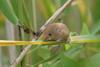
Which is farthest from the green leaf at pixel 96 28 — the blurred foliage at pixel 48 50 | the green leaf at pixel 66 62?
the green leaf at pixel 66 62

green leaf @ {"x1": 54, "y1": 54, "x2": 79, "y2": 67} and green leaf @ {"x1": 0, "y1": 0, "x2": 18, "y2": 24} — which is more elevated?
green leaf @ {"x1": 0, "y1": 0, "x2": 18, "y2": 24}

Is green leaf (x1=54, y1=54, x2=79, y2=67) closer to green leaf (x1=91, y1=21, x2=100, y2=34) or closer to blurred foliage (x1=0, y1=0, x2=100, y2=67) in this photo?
blurred foliage (x1=0, y1=0, x2=100, y2=67)

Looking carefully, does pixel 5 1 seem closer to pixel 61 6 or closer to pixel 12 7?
pixel 12 7

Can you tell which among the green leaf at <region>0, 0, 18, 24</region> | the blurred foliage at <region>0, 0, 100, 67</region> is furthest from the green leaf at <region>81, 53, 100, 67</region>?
the green leaf at <region>0, 0, 18, 24</region>

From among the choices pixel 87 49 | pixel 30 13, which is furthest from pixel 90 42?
pixel 30 13

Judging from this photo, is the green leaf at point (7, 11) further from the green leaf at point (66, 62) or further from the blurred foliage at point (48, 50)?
the green leaf at point (66, 62)

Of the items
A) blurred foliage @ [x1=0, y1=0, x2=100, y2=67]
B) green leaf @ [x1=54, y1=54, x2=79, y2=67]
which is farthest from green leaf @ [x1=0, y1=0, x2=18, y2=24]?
green leaf @ [x1=54, y1=54, x2=79, y2=67]

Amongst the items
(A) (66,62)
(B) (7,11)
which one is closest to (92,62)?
(A) (66,62)

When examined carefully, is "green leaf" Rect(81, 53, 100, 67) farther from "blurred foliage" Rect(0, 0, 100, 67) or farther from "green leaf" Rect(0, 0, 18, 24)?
"green leaf" Rect(0, 0, 18, 24)

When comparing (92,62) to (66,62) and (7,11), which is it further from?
(7,11)

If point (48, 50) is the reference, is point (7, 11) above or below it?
above

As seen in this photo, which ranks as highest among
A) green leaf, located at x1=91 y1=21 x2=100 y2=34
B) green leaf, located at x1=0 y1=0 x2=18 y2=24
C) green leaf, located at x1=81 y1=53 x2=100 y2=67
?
green leaf, located at x1=0 y1=0 x2=18 y2=24
